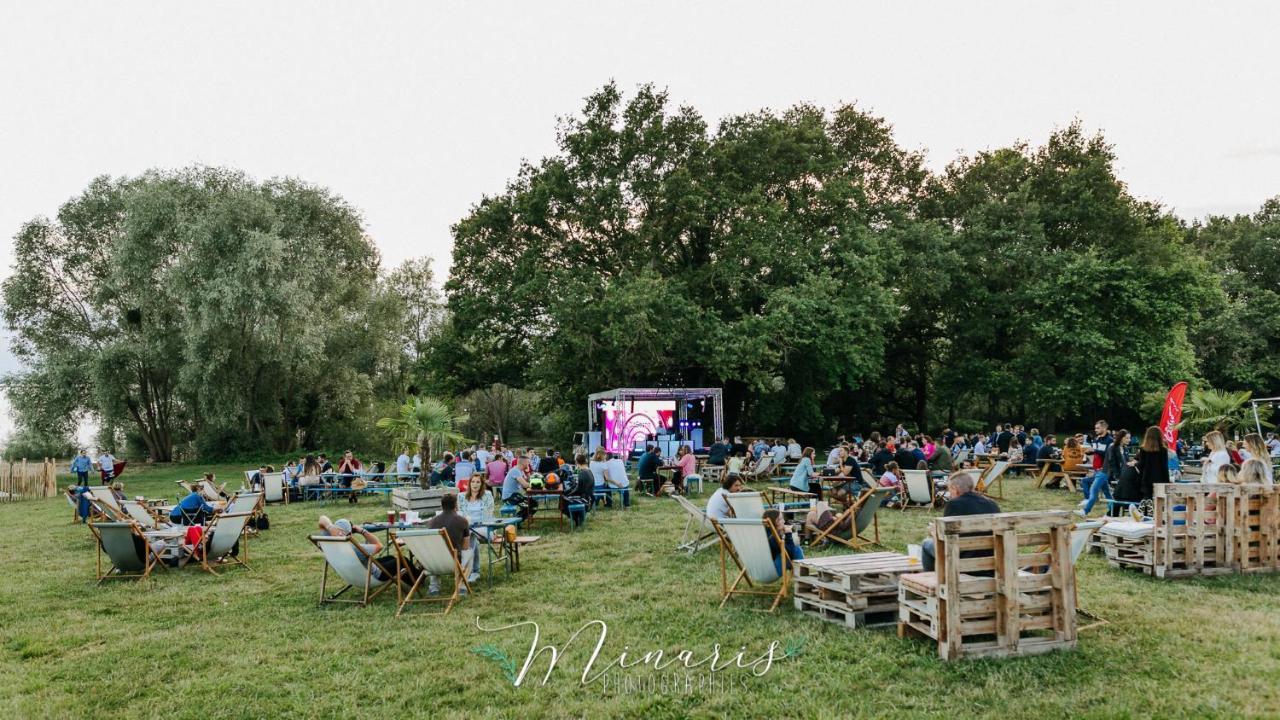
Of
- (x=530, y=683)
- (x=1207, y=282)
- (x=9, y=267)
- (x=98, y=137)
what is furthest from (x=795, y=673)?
(x=9, y=267)

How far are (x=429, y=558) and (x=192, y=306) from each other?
24.4 metres

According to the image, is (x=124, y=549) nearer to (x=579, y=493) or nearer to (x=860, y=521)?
(x=579, y=493)

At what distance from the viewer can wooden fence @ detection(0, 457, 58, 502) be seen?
19922mm

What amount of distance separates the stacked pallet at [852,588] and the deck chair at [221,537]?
6475mm

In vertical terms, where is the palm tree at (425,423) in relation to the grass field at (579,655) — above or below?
above

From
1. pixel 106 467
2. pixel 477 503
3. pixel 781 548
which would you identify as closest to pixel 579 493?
pixel 477 503

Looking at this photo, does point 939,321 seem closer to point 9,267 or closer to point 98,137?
point 98,137

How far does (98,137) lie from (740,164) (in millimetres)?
17871

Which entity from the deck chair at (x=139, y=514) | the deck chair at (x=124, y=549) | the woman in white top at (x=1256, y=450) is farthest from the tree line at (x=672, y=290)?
the woman in white top at (x=1256, y=450)

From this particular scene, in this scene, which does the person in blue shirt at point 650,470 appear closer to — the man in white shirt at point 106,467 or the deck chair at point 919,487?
the deck chair at point 919,487

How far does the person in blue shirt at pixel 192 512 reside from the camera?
10.7 metres

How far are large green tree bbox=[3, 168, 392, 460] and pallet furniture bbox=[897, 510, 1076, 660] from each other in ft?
86.9

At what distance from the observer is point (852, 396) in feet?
109

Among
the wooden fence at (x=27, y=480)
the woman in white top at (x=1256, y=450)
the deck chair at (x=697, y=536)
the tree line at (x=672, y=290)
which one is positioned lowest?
the wooden fence at (x=27, y=480)
